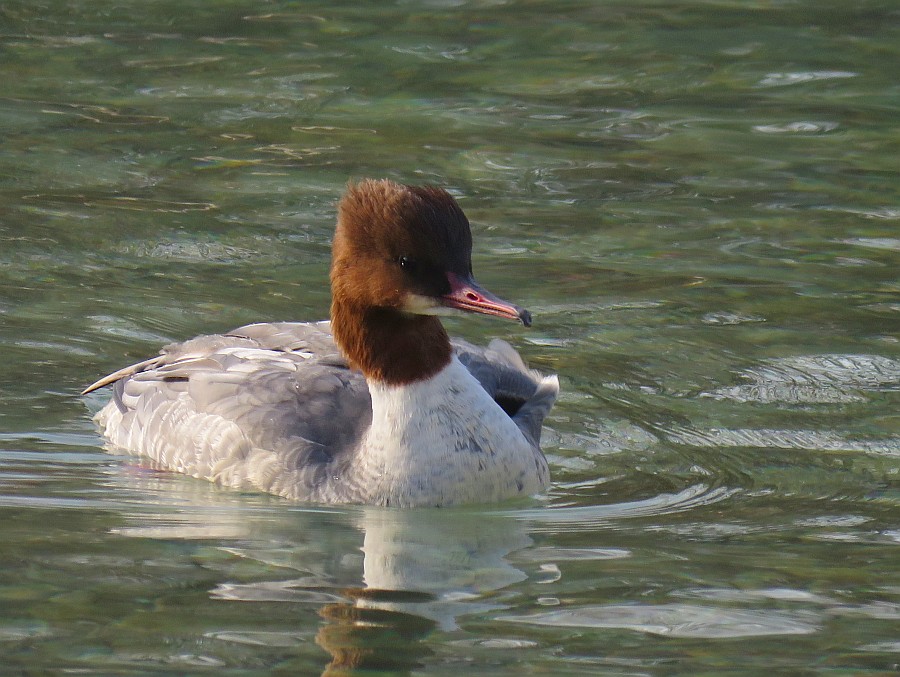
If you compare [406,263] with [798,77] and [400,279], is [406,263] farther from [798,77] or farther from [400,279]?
[798,77]

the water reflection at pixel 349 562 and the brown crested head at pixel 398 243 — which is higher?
the brown crested head at pixel 398 243

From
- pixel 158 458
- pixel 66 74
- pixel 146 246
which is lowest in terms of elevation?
pixel 158 458

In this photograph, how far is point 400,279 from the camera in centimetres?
664

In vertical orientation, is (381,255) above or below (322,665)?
above

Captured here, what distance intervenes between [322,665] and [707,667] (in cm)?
112

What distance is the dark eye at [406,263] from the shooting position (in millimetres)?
6578

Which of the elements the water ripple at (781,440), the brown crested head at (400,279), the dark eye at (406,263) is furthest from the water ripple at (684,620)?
the water ripple at (781,440)

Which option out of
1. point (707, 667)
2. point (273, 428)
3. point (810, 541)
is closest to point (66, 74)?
point (273, 428)

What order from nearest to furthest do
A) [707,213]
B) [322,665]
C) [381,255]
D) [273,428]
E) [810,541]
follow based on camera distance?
[322,665] < [810,541] < [381,255] < [273,428] < [707,213]

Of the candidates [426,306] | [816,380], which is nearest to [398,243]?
[426,306]

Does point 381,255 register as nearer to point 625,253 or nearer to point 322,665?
point 322,665

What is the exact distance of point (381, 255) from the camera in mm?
6676

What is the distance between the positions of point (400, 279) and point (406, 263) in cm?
8

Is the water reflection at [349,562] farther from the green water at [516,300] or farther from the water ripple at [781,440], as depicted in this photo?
the water ripple at [781,440]
